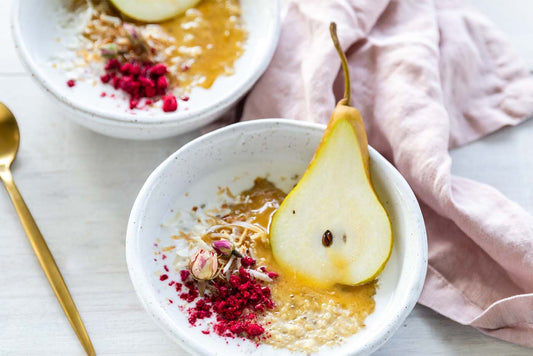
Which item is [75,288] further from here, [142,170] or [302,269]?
[302,269]

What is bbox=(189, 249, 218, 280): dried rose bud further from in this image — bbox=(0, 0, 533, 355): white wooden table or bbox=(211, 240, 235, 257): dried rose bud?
bbox=(0, 0, 533, 355): white wooden table

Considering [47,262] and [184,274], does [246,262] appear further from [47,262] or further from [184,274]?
[47,262]

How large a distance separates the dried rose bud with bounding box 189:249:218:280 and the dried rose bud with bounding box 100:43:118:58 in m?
0.45

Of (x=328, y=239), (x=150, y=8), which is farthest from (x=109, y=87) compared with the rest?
(x=328, y=239)

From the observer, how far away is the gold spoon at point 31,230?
1128mm

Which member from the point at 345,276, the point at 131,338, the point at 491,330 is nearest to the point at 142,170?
the point at 131,338

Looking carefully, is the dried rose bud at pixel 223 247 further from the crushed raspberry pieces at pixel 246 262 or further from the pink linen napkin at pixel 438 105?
the pink linen napkin at pixel 438 105

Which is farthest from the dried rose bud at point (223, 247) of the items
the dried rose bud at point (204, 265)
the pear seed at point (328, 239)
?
the pear seed at point (328, 239)

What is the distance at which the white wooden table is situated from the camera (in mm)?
1130

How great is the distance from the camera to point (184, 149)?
1129mm

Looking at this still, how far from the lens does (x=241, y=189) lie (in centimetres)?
120

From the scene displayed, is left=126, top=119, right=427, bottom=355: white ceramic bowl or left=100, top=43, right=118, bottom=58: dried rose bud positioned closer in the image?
left=126, top=119, right=427, bottom=355: white ceramic bowl

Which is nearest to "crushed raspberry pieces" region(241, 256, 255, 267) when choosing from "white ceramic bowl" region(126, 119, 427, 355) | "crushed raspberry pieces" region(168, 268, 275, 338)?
"crushed raspberry pieces" region(168, 268, 275, 338)

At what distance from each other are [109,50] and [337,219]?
533 millimetres
